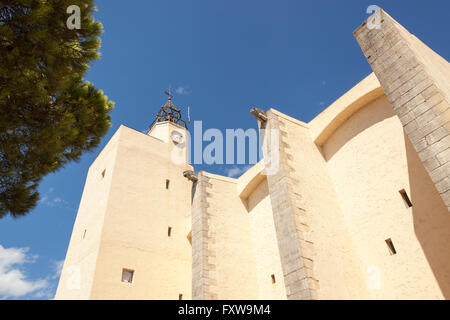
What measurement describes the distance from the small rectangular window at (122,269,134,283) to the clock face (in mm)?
8603

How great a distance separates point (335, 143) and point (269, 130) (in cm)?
243

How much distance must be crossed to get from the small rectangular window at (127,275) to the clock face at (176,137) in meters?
8.60

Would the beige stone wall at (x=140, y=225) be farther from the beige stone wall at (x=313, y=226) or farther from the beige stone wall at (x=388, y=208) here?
the beige stone wall at (x=388, y=208)

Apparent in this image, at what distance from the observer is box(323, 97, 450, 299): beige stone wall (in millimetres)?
7637

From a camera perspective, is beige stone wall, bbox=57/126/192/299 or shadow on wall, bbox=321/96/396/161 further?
beige stone wall, bbox=57/126/192/299

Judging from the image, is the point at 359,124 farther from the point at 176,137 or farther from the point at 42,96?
the point at 176,137

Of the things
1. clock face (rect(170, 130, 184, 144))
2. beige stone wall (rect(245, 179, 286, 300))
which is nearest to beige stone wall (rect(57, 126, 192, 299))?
clock face (rect(170, 130, 184, 144))

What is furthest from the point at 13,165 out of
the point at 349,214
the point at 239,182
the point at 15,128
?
the point at 239,182

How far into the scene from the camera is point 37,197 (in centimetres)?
677

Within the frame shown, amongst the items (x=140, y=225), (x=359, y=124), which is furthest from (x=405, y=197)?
(x=140, y=225)

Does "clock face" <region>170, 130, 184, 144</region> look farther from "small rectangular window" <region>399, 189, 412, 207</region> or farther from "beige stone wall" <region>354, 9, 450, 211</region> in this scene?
"small rectangular window" <region>399, 189, 412, 207</region>

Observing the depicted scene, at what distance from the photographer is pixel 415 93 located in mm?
6434

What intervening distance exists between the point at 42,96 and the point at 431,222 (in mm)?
8772

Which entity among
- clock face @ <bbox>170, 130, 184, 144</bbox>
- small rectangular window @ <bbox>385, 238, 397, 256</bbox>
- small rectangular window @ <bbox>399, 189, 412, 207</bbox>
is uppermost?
clock face @ <bbox>170, 130, 184, 144</bbox>
